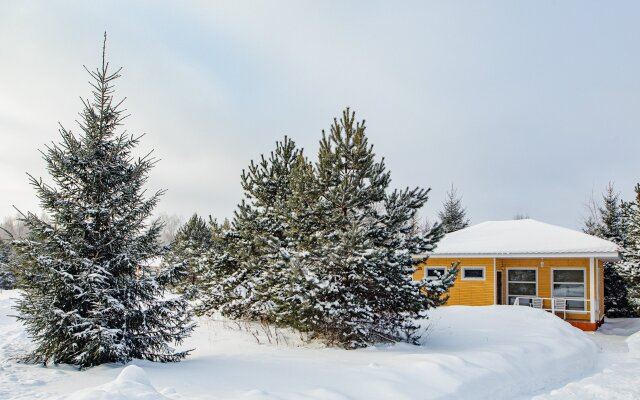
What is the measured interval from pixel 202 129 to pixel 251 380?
375 inches

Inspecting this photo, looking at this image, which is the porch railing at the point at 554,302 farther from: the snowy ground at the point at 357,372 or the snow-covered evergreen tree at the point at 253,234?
the snow-covered evergreen tree at the point at 253,234

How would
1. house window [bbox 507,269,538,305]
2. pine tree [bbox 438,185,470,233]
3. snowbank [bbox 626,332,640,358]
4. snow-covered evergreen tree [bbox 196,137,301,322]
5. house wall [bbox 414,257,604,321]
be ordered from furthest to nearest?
1. pine tree [bbox 438,185,470,233]
2. house window [bbox 507,269,538,305]
3. house wall [bbox 414,257,604,321]
4. snow-covered evergreen tree [bbox 196,137,301,322]
5. snowbank [bbox 626,332,640,358]

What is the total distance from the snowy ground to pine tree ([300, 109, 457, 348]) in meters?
0.67

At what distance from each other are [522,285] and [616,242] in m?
10.3

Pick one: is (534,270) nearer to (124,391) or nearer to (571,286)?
(571,286)

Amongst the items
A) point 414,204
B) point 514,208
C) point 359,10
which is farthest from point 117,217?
point 514,208

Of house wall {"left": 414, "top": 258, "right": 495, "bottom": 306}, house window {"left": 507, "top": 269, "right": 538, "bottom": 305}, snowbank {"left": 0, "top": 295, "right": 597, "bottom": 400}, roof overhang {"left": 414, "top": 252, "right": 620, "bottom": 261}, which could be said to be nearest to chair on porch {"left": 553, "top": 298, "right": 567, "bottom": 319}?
house window {"left": 507, "top": 269, "right": 538, "bottom": 305}

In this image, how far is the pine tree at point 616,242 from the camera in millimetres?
22922

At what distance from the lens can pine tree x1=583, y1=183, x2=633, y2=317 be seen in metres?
22.9

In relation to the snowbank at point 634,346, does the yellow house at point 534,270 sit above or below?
above

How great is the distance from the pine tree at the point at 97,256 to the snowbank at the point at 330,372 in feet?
1.63

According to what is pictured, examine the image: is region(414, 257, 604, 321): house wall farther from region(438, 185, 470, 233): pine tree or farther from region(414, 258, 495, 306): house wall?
region(438, 185, 470, 233): pine tree

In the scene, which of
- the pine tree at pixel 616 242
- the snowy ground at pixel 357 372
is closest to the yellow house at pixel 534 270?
the pine tree at pixel 616 242

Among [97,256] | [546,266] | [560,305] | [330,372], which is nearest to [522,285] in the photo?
[546,266]
